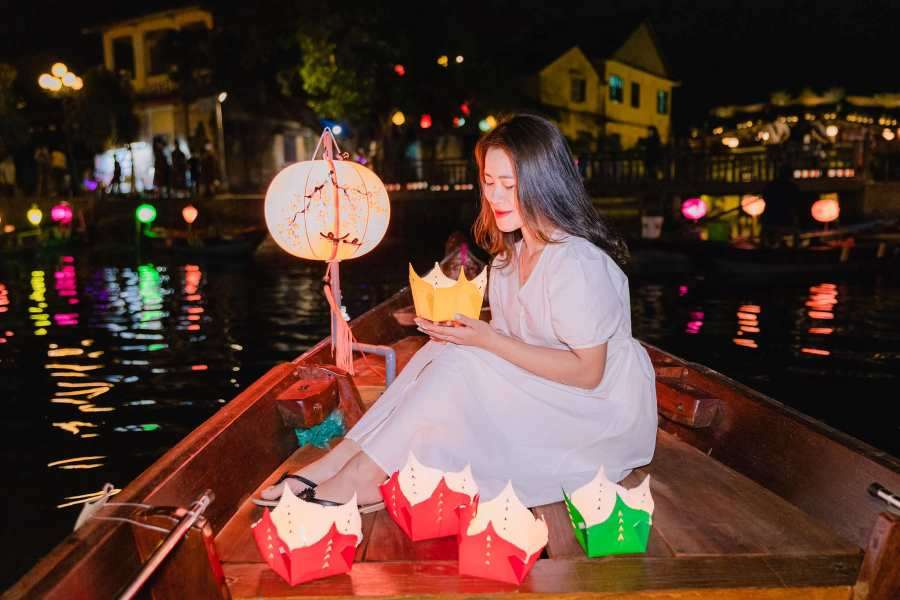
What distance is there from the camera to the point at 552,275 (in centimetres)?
275

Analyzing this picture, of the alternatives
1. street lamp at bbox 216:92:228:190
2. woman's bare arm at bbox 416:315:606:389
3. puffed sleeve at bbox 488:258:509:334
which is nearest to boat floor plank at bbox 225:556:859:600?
woman's bare arm at bbox 416:315:606:389

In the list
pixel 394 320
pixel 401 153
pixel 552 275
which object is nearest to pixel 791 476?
pixel 552 275

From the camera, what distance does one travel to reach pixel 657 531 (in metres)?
2.65

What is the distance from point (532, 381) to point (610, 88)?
104 feet

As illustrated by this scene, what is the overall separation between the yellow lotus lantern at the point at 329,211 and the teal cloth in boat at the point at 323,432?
45 centimetres

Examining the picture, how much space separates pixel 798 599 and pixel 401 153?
23.0 m

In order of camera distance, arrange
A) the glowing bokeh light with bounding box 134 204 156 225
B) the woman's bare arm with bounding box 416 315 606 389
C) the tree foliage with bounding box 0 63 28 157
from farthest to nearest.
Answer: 1. the tree foliage with bounding box 0 63 28 157
2. the glowing bokeh light with bounding box 134 204 156 225
3. the woman's bare arm with bounding box 416 315 606 389

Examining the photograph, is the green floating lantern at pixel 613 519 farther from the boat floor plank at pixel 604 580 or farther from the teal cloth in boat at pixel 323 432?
the teal cloth in boat at pixel 323 432

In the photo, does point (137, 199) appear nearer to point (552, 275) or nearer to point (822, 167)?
point (822, 167)

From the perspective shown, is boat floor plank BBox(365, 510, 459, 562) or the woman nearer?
boat floor plank BBox(365, 510, 459, 562)

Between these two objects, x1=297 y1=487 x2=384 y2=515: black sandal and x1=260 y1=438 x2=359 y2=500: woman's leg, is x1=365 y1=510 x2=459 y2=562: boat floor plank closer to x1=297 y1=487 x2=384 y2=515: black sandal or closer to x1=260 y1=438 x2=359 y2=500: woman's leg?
x1=297 y1=487 x2=384 y2=515: black sandal

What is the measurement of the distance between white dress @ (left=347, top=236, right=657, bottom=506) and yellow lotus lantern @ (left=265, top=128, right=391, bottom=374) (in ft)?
4.01

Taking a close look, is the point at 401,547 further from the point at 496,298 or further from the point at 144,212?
the point at 144,212

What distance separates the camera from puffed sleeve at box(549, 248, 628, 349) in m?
2.66
